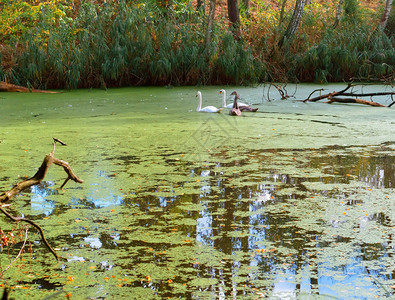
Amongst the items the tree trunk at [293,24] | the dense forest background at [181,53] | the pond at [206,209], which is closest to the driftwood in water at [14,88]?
the dense forest background at [181,53]

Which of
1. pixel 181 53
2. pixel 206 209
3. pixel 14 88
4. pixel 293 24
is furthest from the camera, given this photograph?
pixel 293 24

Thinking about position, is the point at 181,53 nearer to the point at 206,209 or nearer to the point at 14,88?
the point at 14,88

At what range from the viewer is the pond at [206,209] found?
207 cm

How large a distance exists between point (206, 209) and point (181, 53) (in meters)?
5.97

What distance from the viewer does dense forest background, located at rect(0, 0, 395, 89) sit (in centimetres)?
866

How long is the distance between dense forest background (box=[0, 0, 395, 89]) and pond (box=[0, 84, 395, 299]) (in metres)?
2.84

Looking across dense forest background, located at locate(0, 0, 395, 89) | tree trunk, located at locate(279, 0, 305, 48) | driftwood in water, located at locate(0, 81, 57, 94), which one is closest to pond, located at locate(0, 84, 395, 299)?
driftwood in water, located at locate(0, 81, 57, 94)

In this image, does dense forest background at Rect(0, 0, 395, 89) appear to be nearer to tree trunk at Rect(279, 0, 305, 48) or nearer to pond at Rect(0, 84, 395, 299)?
tree trunk at Rect(279, 0, 305, 48)

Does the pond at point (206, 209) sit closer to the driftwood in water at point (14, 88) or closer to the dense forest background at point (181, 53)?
the driftwood in water at point (14, 88)

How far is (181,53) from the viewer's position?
28.5 feet

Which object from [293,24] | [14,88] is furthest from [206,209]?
[293,24]

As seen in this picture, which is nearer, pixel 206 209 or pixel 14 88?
pixel 206 209

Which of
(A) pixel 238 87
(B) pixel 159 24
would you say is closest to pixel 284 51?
(A) pixel 238 87

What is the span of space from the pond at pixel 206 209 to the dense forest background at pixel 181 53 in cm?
284
